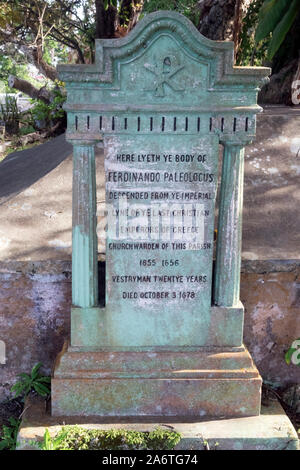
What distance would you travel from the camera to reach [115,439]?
3203 mm

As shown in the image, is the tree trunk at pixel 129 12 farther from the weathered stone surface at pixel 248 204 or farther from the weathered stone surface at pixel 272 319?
the weathered stone surface at pixel 272 319

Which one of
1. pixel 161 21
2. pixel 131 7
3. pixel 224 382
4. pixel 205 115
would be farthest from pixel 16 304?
pixel 131 7

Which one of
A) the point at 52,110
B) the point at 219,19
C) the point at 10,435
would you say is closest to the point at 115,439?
the point at 10,435

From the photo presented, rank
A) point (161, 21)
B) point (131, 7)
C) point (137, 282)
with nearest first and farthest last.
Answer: point (161, 21) → point (137, 282) → point (131, 7)

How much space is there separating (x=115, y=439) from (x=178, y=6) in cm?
1105

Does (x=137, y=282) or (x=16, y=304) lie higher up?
(x=137, y=282)

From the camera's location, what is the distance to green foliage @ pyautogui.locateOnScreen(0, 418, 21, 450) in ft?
11.3

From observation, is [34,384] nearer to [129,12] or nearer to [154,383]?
[154,383]

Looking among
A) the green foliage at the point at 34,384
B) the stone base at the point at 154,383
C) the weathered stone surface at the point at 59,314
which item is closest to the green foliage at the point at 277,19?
the weathered stone surface at the point at 59,314

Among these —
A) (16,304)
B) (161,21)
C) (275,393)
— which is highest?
(161,21)

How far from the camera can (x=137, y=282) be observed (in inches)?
135

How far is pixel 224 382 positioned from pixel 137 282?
88 centimetres
